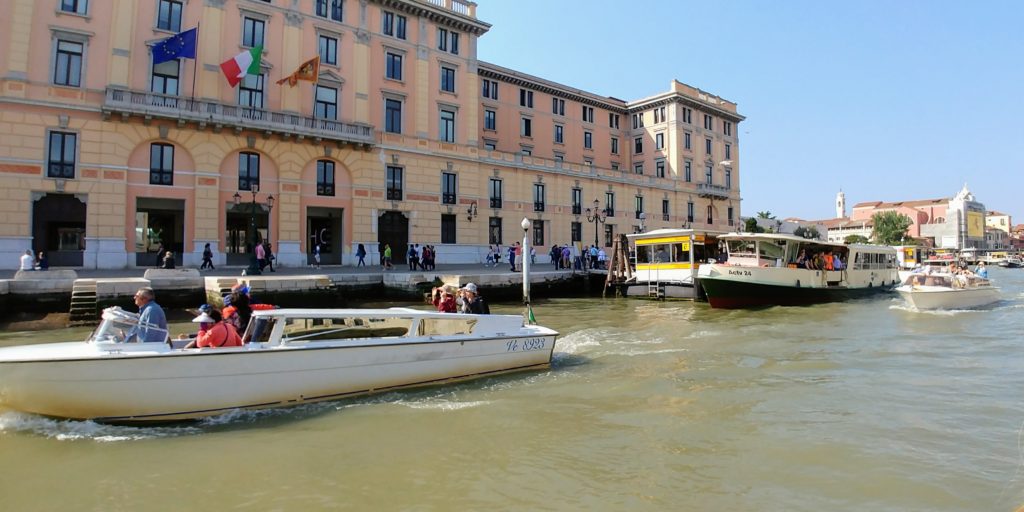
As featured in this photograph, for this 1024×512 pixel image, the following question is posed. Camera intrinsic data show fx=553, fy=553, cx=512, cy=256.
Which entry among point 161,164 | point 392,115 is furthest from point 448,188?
point 161,164

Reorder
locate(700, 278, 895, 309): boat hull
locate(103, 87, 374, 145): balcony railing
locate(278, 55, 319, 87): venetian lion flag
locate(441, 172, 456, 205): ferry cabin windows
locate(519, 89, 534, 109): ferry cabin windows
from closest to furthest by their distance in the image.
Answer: locate(700, 278, 895, 309): boat hull
locate(103, 87, 374, 145): balcony railing
locate(278, 55, 319, 87): venetian lion flag
locate(441, 172, 456, 205): ferry cabin windows
locate(519, 89, 534, 109): ferry cabin windows

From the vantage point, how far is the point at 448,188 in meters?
35.2

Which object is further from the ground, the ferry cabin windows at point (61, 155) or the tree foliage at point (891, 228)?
the tree foliage at point (891, 228)

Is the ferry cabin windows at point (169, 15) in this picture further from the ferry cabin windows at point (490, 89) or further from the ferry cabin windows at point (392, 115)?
the ferry cabin windows at point (490, 89)

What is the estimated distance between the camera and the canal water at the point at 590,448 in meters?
5.07

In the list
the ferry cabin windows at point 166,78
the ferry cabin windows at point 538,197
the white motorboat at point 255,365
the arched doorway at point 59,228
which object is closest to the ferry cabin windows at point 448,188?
the ferry cabin windows at point 538,197

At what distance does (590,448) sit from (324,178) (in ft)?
89.3

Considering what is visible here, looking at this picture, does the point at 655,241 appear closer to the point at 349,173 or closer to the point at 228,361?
the point at 349,173

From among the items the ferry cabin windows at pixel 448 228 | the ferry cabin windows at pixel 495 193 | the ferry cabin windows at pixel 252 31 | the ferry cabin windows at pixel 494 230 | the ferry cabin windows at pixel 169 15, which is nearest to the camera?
the ferry cabin windows at pixel 169 15

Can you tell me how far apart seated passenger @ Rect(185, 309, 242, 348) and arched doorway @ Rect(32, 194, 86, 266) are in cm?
2214

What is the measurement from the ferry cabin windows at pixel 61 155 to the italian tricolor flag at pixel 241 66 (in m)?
6.81

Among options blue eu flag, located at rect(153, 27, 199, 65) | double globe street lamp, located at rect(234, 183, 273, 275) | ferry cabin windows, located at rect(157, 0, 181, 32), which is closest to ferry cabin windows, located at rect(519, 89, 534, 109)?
double globe street lamp, located at rect(234, 183, 273, 275)

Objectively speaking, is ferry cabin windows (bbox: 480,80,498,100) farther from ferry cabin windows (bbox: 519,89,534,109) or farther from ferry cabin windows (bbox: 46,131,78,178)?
ferry cabin windows (bbox: 46,131,78,178)

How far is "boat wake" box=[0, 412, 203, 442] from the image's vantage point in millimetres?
6445
